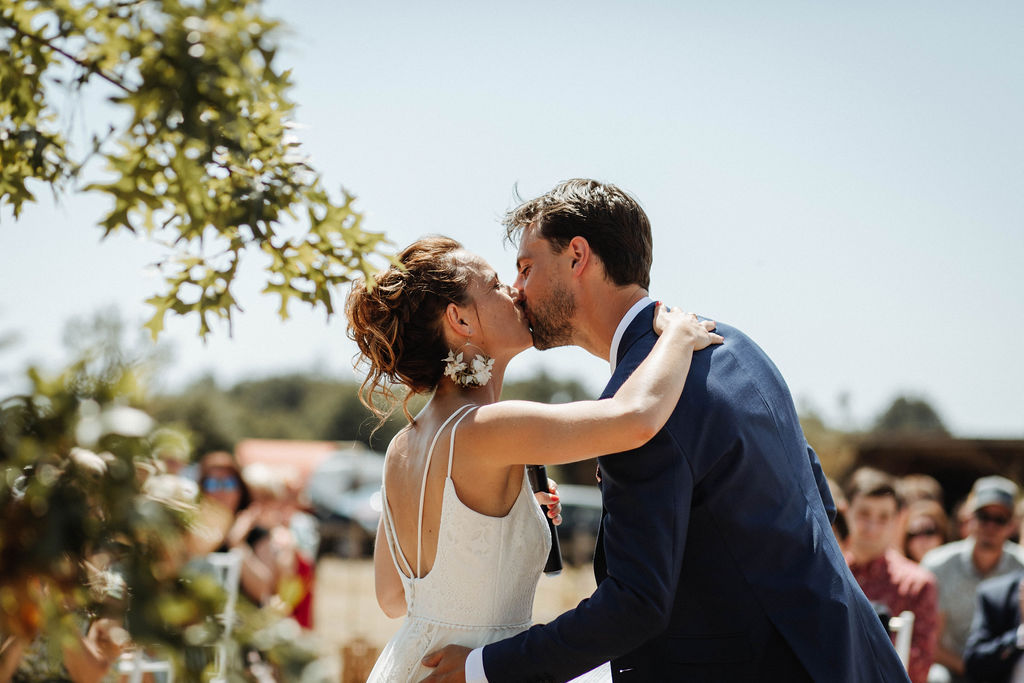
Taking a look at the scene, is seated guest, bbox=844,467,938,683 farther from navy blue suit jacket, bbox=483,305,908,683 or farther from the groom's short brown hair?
the groom's short brown hair

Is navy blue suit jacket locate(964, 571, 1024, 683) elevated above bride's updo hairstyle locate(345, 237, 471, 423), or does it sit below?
below

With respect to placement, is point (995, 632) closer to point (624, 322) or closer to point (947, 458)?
point (624, 322)

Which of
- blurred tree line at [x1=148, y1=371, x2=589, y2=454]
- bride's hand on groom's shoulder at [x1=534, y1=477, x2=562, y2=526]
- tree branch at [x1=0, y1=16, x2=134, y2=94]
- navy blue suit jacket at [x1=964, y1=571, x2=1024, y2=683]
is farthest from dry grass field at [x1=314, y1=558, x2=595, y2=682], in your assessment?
blurred tree line at [x1=148, y1=371, x2=589, y2=454]

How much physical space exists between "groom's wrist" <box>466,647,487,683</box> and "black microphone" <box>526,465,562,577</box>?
1.66 ft

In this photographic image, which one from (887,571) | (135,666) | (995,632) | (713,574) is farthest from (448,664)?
(995,632)

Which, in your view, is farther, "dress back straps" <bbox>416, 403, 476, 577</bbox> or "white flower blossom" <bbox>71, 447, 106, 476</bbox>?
"dress back straps" <bbox>416, 403, 476, 577</bbox>

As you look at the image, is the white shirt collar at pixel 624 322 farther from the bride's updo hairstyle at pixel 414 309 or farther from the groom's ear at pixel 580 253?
the bride's updo hairstyle at pixel 414 309

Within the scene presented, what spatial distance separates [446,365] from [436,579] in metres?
0.72

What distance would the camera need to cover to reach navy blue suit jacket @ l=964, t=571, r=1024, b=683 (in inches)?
226

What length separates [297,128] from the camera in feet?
6.88

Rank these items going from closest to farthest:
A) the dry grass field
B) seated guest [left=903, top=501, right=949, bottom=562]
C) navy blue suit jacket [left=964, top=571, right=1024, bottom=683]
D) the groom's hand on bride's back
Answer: the groom's hand on bride's back
navy blue suit jacket [left=964, top=571, right=1024, bottom=683]
seated guest [left=903, top=501, right=949, bottom=562]
the dry grass field

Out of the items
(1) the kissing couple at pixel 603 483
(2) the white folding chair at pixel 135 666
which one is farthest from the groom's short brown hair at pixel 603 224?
(2) the white folding chair at pixel 135 666

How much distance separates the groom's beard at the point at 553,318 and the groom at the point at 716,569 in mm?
404

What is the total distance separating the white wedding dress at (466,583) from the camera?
291cm
